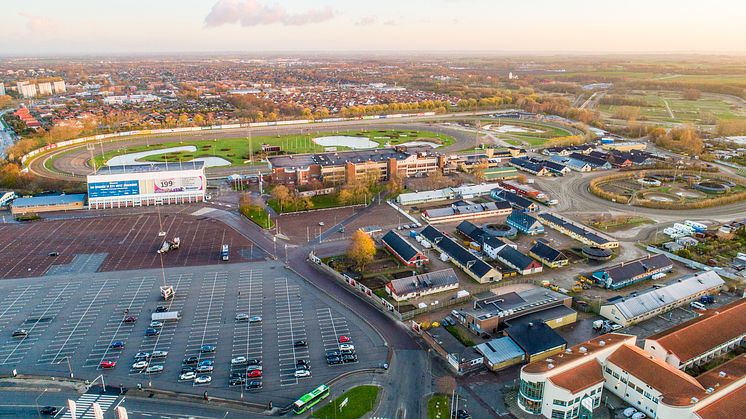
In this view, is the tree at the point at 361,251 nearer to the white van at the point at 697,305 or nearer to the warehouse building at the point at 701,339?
the warehouse building at the point at 701,339

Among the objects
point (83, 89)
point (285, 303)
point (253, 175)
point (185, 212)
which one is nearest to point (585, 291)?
point (285, 303)

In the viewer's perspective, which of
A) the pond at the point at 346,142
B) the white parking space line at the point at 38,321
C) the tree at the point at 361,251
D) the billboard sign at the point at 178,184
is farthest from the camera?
the pond at the point at 346,142

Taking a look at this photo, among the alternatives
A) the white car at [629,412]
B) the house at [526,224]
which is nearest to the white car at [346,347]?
the white car at [629,412]

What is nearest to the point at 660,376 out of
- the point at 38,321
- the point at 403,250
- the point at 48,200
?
the point at 403,250

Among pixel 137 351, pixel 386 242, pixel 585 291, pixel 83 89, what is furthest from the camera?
pixel 83 89

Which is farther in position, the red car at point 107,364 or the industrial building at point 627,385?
the red car at point 107,364

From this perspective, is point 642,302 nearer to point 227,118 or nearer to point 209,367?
point 209,367

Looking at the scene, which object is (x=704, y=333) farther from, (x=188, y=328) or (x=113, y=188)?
(x=113, y=188)
